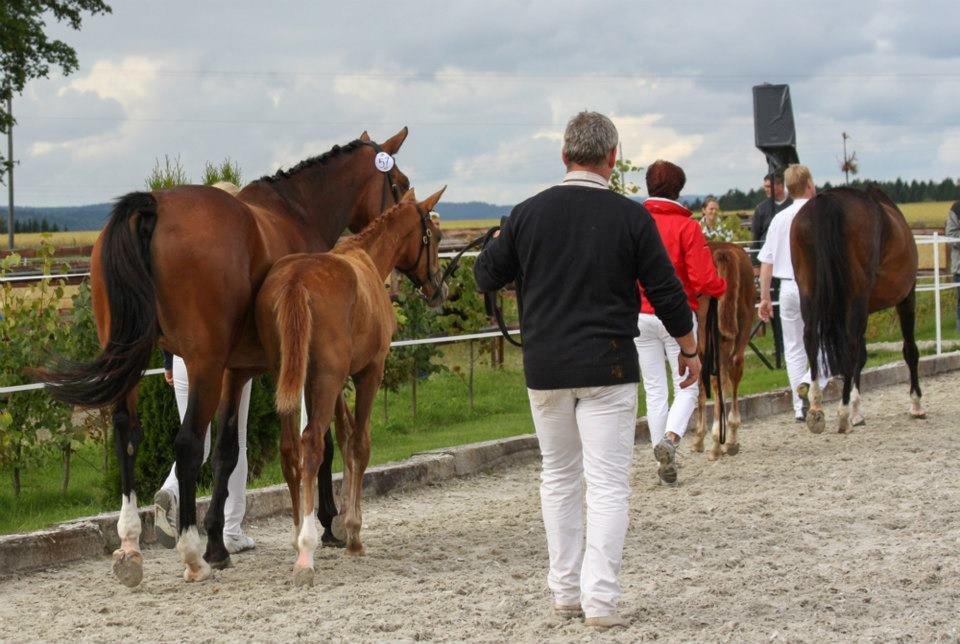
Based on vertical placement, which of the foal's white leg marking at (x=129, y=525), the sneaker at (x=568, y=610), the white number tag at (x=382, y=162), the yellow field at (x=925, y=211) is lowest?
the sneaker at (x=568, y=610)

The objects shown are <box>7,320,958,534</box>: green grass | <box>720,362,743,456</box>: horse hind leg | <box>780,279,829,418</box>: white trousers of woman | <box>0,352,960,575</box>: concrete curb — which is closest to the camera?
<box>0,352,960,575</box>: concrete curb

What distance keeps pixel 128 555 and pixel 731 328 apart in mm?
5252

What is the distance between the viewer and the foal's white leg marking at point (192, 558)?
6.49 metres

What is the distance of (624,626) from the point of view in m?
5.29

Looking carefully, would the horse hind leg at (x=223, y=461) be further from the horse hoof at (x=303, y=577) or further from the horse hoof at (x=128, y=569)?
the horse hoof at (x=303, y=577)

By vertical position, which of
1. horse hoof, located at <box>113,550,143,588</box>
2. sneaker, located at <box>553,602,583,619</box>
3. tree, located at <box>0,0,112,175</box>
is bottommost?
sneaker, located at <box>553,602,583,619</box>

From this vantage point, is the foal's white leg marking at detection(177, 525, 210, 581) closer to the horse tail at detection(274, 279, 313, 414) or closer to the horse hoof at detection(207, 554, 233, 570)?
the horse hoof at detection(207, 554, 233, 570)

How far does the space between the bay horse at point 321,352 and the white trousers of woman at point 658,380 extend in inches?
78.2

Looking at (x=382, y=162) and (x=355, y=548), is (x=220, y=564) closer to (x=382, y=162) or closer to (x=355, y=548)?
(x=355, y=548)

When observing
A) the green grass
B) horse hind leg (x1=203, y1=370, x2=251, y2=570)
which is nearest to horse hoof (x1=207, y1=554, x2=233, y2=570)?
horse hind leg (x1=203, y1=370, x2=251, y2=570)

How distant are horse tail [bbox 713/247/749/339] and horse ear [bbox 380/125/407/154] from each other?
274 cm

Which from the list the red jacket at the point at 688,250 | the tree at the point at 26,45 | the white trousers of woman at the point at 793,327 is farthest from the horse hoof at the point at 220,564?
the tree at the point at 26,45

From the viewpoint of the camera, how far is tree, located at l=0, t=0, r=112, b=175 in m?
35.8

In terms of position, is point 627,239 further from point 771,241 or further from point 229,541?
point 771,241
